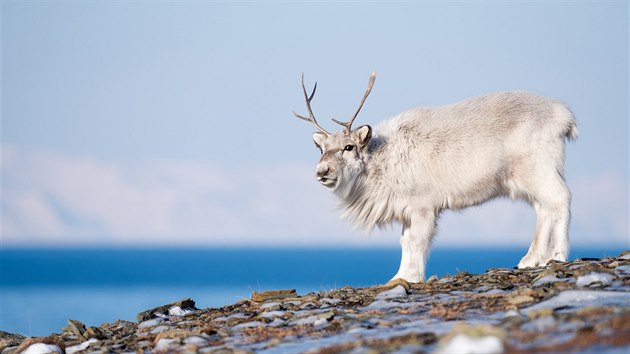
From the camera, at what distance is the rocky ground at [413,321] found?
24.9 ft

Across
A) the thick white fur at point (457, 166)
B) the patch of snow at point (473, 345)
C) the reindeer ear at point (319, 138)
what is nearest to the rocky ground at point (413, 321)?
the patch of snow at point (473, 345)

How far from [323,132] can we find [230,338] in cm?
554

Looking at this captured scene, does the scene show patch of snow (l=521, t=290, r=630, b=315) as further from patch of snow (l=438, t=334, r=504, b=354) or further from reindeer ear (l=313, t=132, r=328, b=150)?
reindeer ear (l=313, t=132, r=328, b=150)

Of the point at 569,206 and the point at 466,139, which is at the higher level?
the point at 466,139

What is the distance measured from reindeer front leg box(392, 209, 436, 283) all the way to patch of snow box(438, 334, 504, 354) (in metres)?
6.83

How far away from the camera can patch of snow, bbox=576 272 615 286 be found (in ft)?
34.7

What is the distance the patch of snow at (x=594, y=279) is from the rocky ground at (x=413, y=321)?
0.05ft

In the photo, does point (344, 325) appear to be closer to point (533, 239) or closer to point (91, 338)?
point (91, 338)

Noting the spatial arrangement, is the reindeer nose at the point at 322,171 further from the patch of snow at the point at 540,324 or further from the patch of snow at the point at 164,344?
the patch of snow at the point at 540,324

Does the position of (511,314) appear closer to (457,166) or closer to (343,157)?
(457,166)

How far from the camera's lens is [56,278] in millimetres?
151625

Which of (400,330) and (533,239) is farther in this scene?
(533,239)

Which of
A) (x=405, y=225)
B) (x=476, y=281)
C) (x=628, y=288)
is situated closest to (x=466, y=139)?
(x=405, y=225)

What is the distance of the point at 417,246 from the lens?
14289 mm
